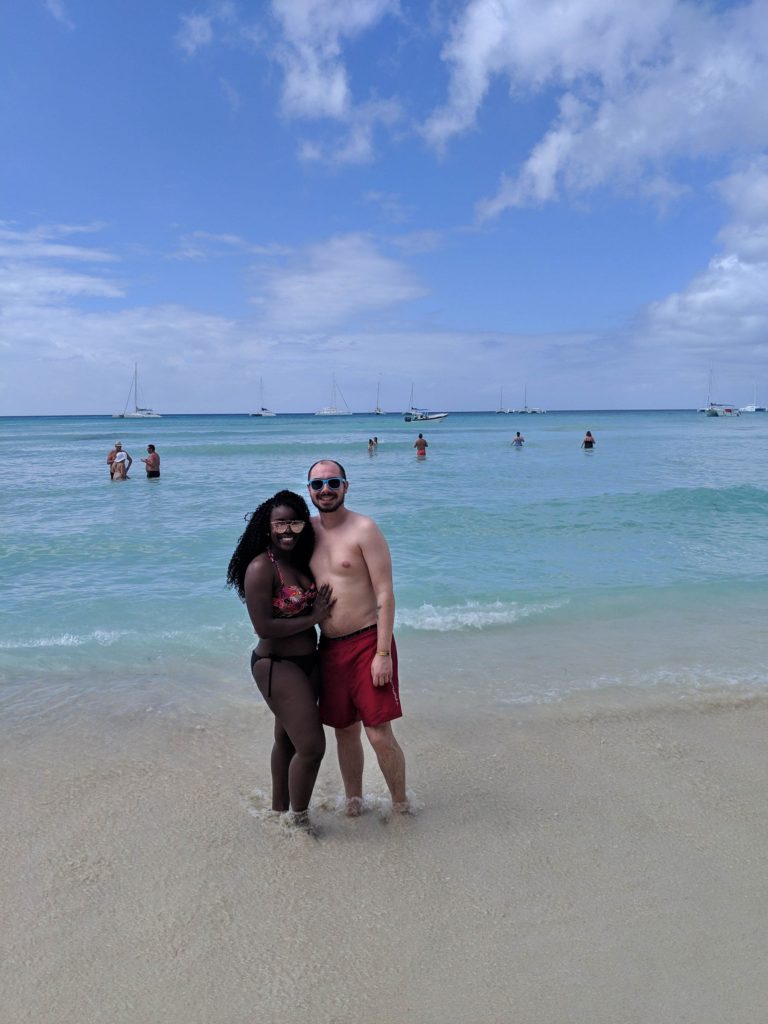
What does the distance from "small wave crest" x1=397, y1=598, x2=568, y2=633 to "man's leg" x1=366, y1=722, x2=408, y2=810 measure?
3992 millimetres

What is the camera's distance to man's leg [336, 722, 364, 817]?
405 cm

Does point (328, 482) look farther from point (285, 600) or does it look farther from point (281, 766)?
point (281, 766)

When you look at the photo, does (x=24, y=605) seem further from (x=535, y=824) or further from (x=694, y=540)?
(x=694, y=540)

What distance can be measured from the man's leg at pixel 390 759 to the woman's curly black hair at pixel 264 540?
91 cm

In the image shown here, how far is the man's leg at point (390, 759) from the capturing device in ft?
12.9

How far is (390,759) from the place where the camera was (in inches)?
157

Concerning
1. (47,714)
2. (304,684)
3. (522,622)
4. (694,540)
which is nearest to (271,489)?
(694,540)

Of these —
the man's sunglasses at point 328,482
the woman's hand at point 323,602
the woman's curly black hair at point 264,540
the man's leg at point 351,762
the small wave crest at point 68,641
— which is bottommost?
the small wave crest at point 68,641

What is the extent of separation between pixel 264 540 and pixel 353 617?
60 cm

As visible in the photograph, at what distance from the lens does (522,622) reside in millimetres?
8430

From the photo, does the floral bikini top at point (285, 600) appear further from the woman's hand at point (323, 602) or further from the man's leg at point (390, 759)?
the man's leg at point (390, 759)

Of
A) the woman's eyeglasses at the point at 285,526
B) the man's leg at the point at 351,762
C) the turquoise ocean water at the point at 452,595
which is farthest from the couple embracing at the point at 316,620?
the turquoise ocean water at the point at 452,595

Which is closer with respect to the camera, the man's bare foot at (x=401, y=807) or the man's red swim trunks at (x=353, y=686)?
the man's red swim trunks at (x=353, y=686)

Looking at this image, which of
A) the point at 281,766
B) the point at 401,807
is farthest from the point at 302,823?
the point at 401,807
